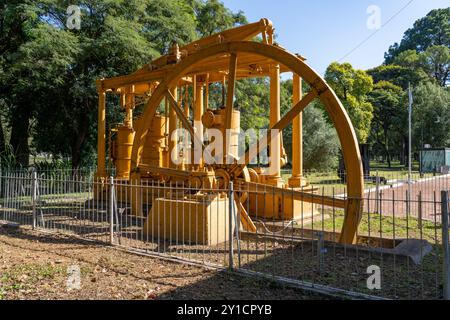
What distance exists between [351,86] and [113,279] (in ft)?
94.6

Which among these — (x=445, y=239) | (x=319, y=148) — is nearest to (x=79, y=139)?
(x=319, y=148)

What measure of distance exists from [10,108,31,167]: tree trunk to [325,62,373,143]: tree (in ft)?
71.5

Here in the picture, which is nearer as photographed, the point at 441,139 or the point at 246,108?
the point at 246,108

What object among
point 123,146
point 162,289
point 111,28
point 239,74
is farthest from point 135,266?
point 111,28

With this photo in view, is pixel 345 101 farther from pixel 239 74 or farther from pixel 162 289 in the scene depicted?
pixel 162 289

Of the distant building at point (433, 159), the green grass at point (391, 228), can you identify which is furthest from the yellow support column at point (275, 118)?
the distant building at point (433, 159)

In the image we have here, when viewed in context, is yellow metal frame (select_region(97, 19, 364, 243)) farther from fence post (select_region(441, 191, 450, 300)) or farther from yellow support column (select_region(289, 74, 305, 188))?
fence post (select_region(441, 191, 450, 300))

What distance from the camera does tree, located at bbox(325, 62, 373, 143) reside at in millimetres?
30281

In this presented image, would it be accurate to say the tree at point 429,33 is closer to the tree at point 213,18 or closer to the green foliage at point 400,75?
the green foliage at point 400,75

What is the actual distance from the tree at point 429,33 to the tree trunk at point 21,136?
4903 centimetres

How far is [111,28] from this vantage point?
49.4 feet

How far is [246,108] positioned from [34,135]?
10155 mm

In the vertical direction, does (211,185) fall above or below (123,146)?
below

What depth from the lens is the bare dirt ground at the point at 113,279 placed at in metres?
4.53
